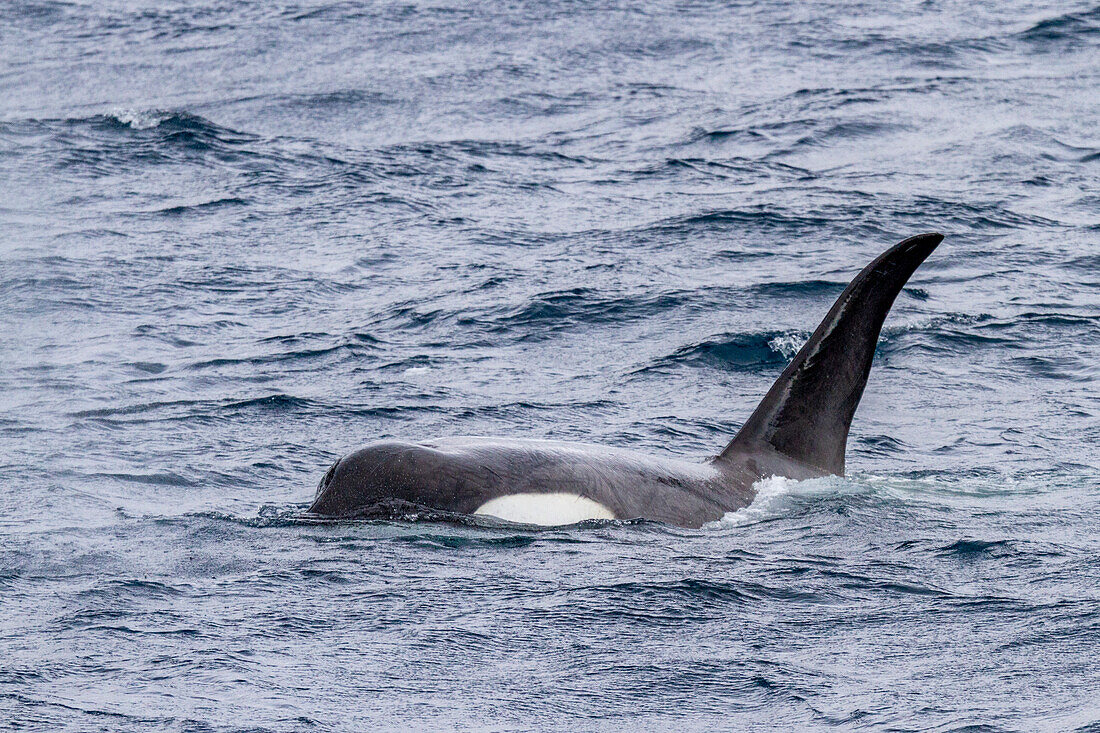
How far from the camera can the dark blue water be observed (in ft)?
22.6

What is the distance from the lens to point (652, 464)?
9242mm

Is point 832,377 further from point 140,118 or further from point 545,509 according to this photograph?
point 140,118

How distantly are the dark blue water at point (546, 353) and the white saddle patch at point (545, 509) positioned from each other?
4.0 inches

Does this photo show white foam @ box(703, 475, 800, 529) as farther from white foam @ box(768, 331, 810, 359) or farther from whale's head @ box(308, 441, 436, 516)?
white foam @ box(768, 331, 810, 359)

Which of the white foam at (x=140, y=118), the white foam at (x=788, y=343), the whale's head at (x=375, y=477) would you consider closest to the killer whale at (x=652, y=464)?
the whale's head at (x=375, y=477)

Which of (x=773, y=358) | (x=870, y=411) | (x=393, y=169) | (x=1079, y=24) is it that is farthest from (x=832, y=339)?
(x=1079, y=24)

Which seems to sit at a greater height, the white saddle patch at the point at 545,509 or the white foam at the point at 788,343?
the white saddle patch at the point at 545,509

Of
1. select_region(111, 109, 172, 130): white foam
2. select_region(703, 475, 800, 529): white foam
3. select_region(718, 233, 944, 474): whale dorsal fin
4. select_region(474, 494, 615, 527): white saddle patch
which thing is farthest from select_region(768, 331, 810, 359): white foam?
select_region(111, 109, 172, 130): white foam

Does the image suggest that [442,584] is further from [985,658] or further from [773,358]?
[773,358]

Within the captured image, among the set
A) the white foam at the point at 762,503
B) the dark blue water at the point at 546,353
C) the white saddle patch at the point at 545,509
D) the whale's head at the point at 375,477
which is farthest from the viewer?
the white foam at the point at 762,503

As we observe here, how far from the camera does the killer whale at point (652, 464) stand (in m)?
8.37

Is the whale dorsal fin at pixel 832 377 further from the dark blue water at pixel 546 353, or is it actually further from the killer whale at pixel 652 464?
the dark blue water at pixel 546 353

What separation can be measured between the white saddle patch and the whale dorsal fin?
134cm

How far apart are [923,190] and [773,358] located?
6560 mm
